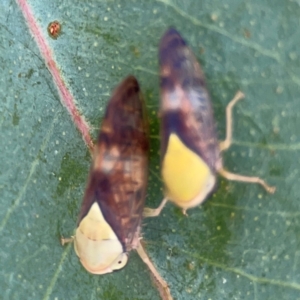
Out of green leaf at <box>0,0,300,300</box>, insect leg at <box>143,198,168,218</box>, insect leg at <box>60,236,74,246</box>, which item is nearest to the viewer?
green leaf at <box>0,0,300,300</box>

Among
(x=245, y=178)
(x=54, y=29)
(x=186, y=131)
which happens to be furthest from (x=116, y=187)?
(x=54, y=29)

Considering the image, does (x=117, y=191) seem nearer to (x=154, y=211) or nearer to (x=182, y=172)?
(x=154, y=211)

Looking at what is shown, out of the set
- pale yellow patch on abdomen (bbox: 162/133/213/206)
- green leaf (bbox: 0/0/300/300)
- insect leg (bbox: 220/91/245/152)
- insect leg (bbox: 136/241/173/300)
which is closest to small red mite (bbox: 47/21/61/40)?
green leaf (bbox: 0/0/300/300)

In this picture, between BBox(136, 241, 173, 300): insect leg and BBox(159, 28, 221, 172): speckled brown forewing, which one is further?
BBox(136, 241, 173, 300): insect leg

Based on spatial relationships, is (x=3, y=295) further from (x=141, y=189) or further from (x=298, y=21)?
(x=298, y=21)

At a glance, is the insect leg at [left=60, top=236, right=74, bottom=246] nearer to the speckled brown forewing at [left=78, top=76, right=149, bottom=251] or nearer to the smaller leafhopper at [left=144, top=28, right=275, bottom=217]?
the speckled brown forewing at [left=78, top=76, right=149, bottom=251]

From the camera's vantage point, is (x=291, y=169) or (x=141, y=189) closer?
(x=291, y=169)

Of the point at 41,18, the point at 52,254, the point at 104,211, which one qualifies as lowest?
the point at 52,254

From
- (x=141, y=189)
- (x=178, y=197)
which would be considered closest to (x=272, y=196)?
(x=178, y=197)
